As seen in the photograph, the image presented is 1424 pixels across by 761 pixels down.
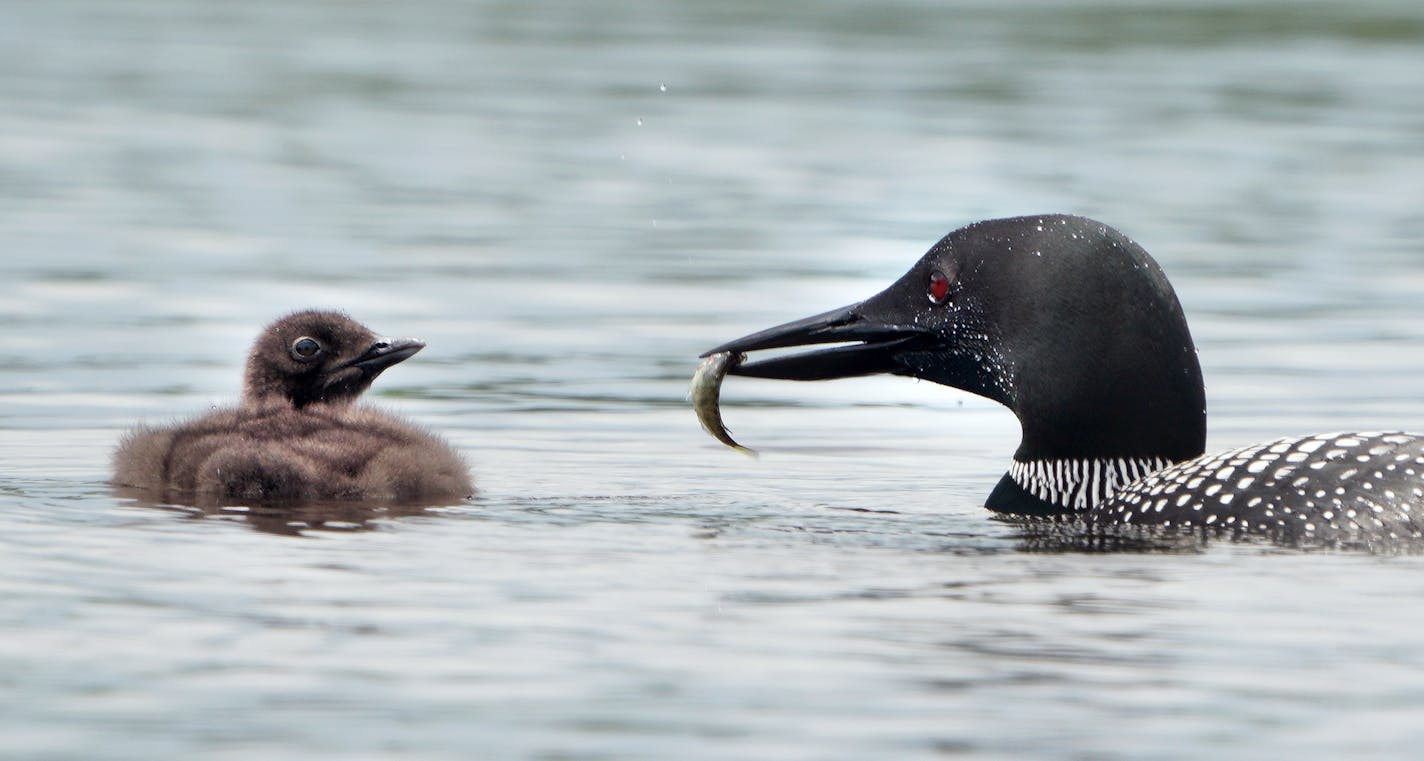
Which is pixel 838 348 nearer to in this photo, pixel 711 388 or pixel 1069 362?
pixel 711 388

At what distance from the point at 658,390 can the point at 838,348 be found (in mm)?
2077

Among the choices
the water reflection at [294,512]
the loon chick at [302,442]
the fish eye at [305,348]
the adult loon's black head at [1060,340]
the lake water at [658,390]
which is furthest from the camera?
the fish eye at [305,348]

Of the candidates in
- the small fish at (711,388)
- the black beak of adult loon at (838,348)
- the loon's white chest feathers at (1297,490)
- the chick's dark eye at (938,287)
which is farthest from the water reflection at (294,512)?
the loon's white chest feathers at (1297,490)

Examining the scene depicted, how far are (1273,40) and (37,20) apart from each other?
10679mm

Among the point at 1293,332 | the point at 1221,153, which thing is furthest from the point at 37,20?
the point at 1293,332

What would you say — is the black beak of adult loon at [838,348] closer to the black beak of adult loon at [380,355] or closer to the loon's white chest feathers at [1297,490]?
the loon's white chest feathers at [1297,490]

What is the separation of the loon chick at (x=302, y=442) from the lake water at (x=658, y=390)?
0.66ft

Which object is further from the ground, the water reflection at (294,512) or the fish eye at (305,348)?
the fish eye at (305,348)

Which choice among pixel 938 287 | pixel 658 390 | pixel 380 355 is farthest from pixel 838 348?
pixel 658 390

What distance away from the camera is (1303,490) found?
5.86 m

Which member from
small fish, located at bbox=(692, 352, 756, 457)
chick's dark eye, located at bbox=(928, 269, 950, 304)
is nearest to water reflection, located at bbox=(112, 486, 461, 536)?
small fish, located at bbox=(692, 352, 756, 457)

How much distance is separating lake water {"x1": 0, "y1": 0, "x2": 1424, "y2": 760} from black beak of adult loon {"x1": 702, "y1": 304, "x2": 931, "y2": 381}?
12.5 inches

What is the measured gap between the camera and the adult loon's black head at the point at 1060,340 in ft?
20.8

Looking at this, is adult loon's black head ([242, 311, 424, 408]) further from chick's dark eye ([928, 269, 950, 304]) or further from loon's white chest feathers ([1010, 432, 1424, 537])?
loon's white chest feathers ([1010, 432, 1424, 537])
